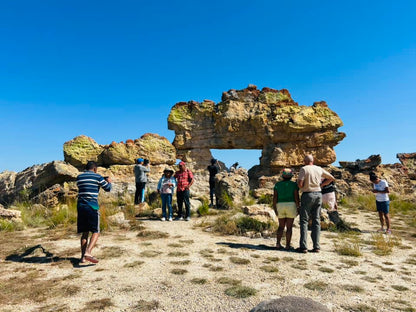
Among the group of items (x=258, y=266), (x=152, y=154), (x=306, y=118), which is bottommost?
(x=258, y=266)

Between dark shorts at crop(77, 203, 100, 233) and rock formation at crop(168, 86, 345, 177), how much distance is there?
12352 millimetres

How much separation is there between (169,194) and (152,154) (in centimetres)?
667

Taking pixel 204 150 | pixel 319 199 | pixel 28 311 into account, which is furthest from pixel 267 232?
pixel 204 150

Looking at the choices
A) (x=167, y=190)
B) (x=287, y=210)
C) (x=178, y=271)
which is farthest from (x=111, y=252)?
(x=287, y=210)

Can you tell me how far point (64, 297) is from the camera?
11.1 feet

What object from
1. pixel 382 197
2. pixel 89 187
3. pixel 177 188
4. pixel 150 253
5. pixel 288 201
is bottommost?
pixel 150 253

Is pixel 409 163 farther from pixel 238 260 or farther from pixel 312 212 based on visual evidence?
pixel 238 260

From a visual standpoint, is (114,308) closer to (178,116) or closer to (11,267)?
(11,267)

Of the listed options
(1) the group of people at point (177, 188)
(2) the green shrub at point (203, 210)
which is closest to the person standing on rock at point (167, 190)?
(1) the group of people at point (177, 188)

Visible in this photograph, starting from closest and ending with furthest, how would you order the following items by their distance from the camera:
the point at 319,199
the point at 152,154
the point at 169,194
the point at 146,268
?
the point at 146,268
the point at 319,199
the point at 169,194
the point at 152,154

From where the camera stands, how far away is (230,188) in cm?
1073

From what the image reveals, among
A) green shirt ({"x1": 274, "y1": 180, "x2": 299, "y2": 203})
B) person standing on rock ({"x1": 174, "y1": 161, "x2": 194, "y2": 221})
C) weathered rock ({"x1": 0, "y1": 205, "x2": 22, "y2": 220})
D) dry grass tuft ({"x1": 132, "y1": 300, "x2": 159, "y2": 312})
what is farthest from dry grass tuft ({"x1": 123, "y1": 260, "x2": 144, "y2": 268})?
weathered rock ({"x1": 0, "y1": 205, "x2": 22, "y2": 220})

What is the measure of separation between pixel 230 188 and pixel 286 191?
5.08m

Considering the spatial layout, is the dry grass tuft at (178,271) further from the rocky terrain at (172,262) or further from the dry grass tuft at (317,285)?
the dry grass tuft at (317,285)
